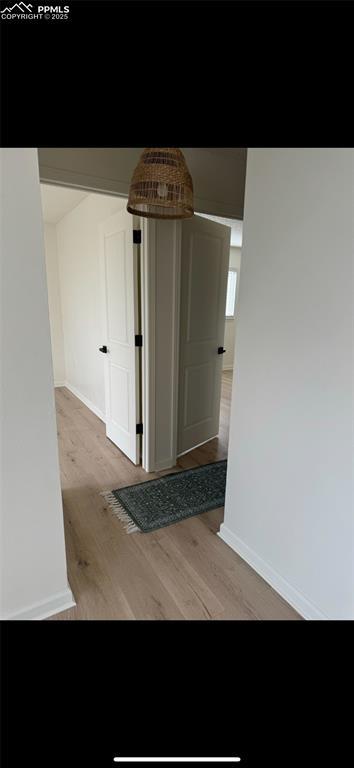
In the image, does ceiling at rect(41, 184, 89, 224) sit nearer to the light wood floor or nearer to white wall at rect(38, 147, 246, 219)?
white wall at rect(38, 147, 246, 219)

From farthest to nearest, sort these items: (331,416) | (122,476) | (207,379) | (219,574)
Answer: (207,379) < (122,476) < (219,574) < (331,416)

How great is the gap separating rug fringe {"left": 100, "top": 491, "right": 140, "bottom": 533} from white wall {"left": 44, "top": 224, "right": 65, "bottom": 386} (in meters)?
3.04

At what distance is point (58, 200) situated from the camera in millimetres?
3443

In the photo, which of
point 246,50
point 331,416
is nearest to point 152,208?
point 246,50

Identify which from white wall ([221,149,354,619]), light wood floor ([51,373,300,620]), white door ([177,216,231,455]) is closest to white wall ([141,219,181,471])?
white door ([177,216,231,455])

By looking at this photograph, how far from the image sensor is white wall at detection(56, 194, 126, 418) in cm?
337

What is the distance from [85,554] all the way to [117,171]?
2288 mm

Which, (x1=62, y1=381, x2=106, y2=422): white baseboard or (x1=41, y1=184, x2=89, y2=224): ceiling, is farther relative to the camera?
(x1=62, y1=381, x2=106, y2=422): white baseboard

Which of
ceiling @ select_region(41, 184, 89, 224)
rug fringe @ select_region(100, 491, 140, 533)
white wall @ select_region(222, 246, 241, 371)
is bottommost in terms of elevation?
rug fringe @ select_region(100, 491, 140, 533)

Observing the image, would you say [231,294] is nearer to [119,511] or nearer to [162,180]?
[119,511]

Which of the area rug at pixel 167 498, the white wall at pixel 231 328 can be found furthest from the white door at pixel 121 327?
the white wall at pixel 231 328

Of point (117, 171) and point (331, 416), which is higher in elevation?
point (117, 171)

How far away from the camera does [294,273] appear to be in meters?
1.33
